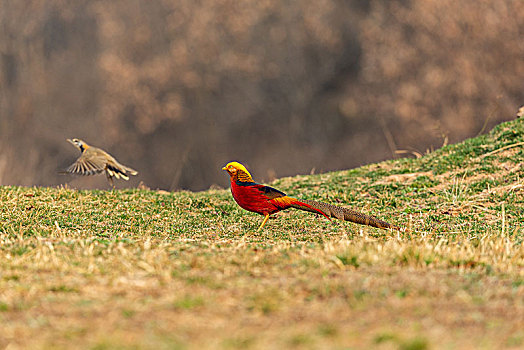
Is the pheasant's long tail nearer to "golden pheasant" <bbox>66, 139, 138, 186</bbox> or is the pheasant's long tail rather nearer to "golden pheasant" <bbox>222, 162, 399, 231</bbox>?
"golden pheasant" <bbox>222, 162, 399, 231</bbox>

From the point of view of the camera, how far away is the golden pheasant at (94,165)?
6.69m

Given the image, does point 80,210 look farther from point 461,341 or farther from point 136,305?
point 461,341

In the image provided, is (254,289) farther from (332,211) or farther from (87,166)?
(87,166)

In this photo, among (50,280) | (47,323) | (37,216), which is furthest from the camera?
(37,216)

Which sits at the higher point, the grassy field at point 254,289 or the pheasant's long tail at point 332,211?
the pheasant's long tail at point 332,211

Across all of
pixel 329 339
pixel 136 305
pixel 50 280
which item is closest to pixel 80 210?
pixel 50 280

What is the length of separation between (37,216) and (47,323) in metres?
3.87

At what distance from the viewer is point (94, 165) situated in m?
6.75

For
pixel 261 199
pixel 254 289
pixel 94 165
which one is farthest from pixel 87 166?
pixel 254 289

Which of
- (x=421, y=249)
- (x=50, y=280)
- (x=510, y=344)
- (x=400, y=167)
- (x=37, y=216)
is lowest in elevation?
(x=510, y=344)

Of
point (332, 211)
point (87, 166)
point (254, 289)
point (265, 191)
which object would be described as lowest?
point (254, 289)

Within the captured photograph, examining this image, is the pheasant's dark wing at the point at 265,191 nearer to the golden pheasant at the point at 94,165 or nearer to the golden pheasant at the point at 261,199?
the golden pheasant at the point at 261,199

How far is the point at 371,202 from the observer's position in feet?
22.9

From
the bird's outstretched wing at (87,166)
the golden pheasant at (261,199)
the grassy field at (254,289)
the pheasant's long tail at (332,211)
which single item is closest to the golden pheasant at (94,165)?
the bird's outstretched wing at (87,166)
